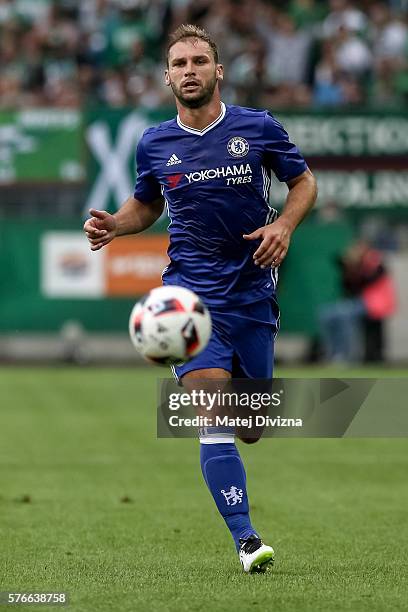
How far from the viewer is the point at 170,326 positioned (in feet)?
19.9

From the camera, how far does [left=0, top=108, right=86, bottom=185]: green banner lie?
22.0 m

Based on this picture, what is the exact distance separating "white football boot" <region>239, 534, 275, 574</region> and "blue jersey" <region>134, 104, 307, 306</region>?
1221 mm

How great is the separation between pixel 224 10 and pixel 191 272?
17384 mm

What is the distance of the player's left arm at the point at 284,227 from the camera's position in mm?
6446

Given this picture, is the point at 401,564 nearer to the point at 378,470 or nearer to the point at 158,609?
the point at 158,609

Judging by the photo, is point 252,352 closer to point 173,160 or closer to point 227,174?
point 227,174

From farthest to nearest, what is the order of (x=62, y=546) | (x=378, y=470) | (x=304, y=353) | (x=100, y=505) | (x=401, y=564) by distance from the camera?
(x=304, y=353)
(x=378, y=470)
(x=100, y=505)
(x=62, y=546)
(x=401, y=564)

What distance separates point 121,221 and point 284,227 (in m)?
0.99

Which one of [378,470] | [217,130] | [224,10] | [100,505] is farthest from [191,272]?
[224,10]

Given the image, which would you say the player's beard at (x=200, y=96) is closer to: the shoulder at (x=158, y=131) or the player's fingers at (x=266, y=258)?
the shoulder at (x=158, y=131)

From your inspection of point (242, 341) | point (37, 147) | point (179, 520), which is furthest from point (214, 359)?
point (37, 147)

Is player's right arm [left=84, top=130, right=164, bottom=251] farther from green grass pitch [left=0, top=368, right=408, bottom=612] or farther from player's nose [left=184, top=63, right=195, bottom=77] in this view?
green grass pitch [left=0, top=368, right=408, bottom=612]

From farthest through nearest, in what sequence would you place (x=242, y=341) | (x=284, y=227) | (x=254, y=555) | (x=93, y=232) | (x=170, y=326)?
(x=242, y=341)
(x=93, y=232)
(x=284, y=227)
(x=254, y=555)
(x=170, y=326)

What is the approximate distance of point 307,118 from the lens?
22641 mm
